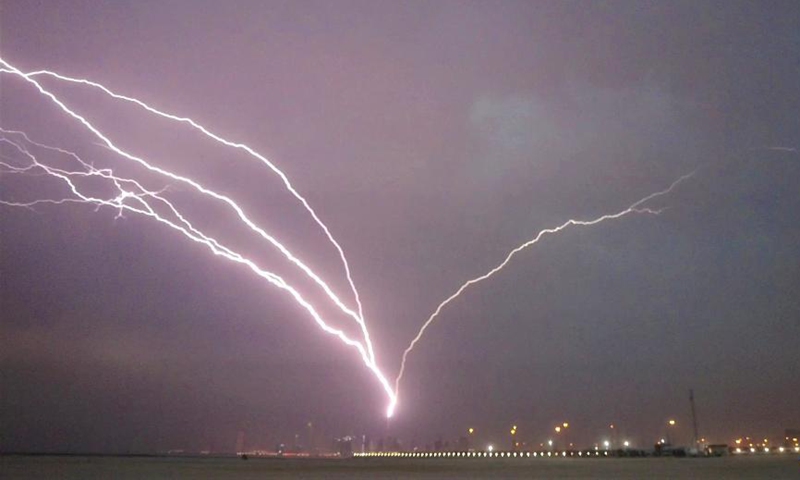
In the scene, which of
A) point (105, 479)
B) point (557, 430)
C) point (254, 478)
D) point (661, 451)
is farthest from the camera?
point (557, 430)

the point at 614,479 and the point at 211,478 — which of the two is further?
the point at 211,478

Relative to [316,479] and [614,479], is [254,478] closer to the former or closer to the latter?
[316,479]

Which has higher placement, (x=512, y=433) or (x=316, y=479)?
(x=512, y=433)

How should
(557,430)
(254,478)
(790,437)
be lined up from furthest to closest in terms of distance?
(790,437)
(557,430)
(254,478)

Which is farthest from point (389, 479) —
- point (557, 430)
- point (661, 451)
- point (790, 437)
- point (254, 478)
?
point (790, 437)

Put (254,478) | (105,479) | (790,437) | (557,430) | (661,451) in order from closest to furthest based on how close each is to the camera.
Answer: (105,479) → (254,478) → (661,451) → (557,430) → (790,437)

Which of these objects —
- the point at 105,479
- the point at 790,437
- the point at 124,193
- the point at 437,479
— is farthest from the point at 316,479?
the point at 790,437

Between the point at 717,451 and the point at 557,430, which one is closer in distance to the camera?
the point at 717,451

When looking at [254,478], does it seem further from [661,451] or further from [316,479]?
[661,451]

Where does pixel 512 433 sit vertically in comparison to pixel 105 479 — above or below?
above
